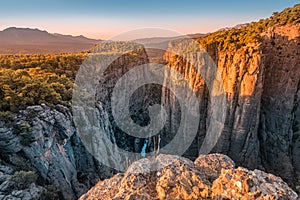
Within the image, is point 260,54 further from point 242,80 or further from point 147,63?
point 147,63

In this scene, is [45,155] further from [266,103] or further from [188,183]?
[266,103]

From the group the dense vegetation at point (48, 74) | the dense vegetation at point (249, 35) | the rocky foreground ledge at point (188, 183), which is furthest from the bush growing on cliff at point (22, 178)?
the dense vegetation at point (249, 35)

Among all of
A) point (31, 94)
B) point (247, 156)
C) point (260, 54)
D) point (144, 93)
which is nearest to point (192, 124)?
point (247, 156)

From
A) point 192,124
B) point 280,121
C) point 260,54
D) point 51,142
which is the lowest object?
point 192,124

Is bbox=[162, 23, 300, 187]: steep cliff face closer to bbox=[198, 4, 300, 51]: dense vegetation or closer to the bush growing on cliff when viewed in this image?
bbox=[198, 4, 300, 51]: dense vegetation

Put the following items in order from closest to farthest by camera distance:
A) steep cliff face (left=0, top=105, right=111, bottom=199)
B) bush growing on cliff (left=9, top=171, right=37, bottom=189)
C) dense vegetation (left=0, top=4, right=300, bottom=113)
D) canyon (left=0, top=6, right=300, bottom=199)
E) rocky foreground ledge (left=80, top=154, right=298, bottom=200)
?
rocky foreground ledge (left=80, top=154, right=298, bottom=200) < bush growing on cliff (left=9, top=171, right=37, bottom=189) < steep cliff face (left=0, top=105, right=111, bottom=199) < canyon (left=0, top=6, right=300, bottom=199) < dense vegetation (left=0, top=4, right=300, bottom=113)

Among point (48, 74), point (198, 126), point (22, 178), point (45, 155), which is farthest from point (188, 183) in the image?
point (198, 126)

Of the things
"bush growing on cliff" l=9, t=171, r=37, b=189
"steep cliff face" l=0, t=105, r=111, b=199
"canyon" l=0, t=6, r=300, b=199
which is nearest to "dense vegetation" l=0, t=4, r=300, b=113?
"canyon" l=0, t=6, r=300, b=199

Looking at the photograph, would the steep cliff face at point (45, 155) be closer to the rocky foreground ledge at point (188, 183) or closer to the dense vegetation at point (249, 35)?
the rocky foreground ledge at point (188, 183)
